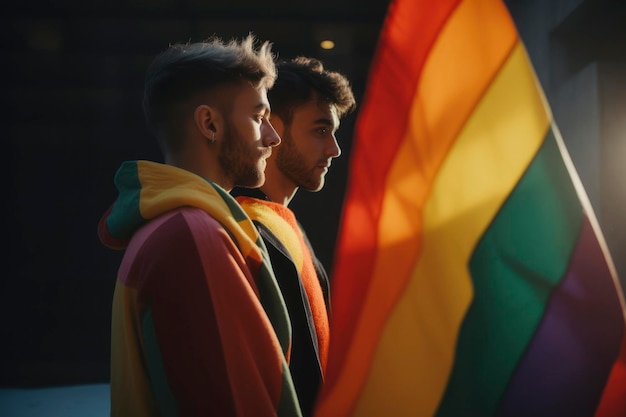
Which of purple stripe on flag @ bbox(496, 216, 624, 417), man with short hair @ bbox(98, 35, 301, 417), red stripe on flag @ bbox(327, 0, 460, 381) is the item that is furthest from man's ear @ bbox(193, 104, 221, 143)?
purple stripe on flag @ bbox(496, 216, 624, 417)

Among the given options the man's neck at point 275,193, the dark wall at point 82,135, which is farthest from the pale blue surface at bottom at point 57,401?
the man's neck at point 275,193

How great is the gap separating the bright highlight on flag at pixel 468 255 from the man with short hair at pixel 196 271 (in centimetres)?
17

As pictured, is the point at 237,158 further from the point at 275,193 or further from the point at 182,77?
the point at 275,193

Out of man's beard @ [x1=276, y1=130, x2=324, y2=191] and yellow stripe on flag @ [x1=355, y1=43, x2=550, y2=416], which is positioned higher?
man's beard @ [x1=276, y1=130, x2=324, y2=191]

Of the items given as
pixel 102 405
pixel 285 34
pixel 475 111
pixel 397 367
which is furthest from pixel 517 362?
pixel 285 34

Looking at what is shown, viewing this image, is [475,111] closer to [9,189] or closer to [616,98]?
[616,98]

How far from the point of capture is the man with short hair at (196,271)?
1136 millimetres

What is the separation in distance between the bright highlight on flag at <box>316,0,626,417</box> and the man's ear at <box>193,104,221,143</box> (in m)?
0.44

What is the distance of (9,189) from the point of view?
22.4 ft

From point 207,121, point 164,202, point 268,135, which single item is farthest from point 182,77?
point 164,202

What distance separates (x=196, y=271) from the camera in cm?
116

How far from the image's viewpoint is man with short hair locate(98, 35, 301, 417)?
114 cm

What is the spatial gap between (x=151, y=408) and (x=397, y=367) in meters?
0.44

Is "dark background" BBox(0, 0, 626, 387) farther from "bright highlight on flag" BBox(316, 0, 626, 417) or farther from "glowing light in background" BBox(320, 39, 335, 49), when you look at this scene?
"bright highlight on flag" BBox(316, 0, 626, 417)
